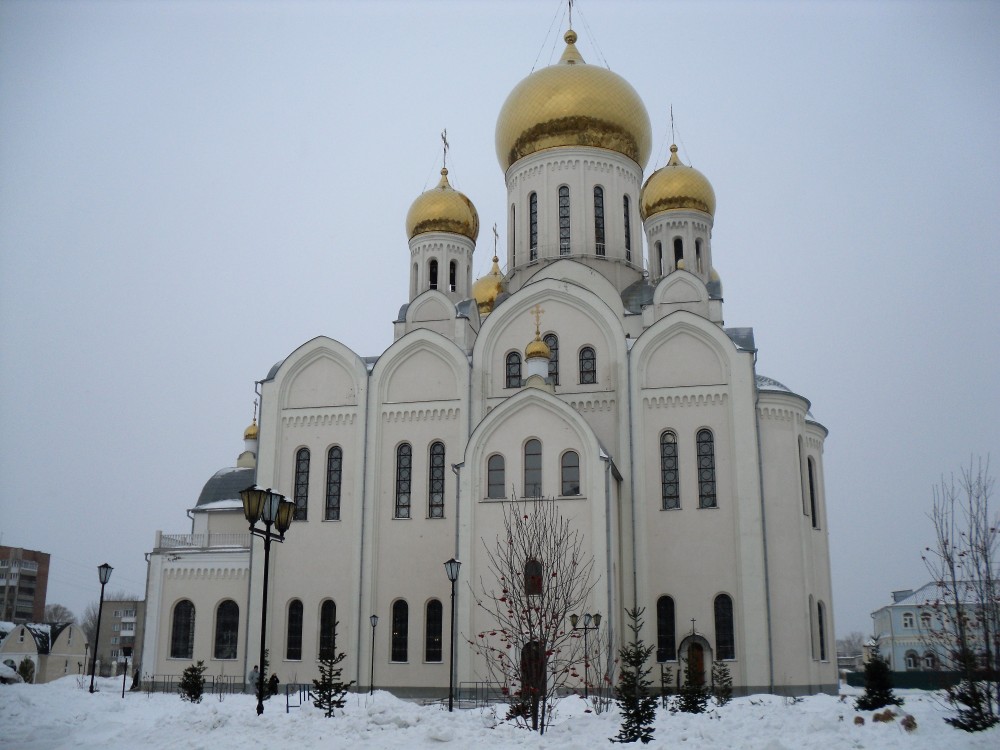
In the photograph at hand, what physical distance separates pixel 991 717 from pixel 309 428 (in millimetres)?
17674

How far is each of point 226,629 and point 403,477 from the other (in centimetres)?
614

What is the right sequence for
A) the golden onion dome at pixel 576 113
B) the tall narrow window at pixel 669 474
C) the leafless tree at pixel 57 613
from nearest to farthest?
the tall narrow window at pixel 669 474 → the golden onion dome at pixel 576 113 → the leafless tree at pixel 57 613

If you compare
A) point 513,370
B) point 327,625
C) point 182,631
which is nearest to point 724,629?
point 513,370

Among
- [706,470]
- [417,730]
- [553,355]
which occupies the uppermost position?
[553,355]

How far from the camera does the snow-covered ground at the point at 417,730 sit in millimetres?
10781

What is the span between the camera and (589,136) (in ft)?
90.4

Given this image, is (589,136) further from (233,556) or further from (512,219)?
(233,556)

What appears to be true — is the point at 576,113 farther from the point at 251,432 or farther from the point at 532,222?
the point at 251,432

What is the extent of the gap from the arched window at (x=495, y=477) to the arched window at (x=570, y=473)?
133cm

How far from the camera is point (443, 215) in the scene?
A: 95.9 feet

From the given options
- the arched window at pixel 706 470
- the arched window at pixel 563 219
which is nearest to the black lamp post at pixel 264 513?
the arched window at pixel 706 470

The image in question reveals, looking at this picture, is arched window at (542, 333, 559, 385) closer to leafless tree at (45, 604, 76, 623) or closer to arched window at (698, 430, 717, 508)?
arched window at (698, 430, 717, 508)

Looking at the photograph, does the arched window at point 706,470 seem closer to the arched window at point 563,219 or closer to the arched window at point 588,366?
the arched window at point 588,366

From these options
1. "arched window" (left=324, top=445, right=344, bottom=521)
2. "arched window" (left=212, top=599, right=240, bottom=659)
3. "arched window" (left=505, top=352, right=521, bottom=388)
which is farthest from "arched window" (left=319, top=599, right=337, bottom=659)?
"arched window" (left=505, top=352, right=521, bottom=388)
